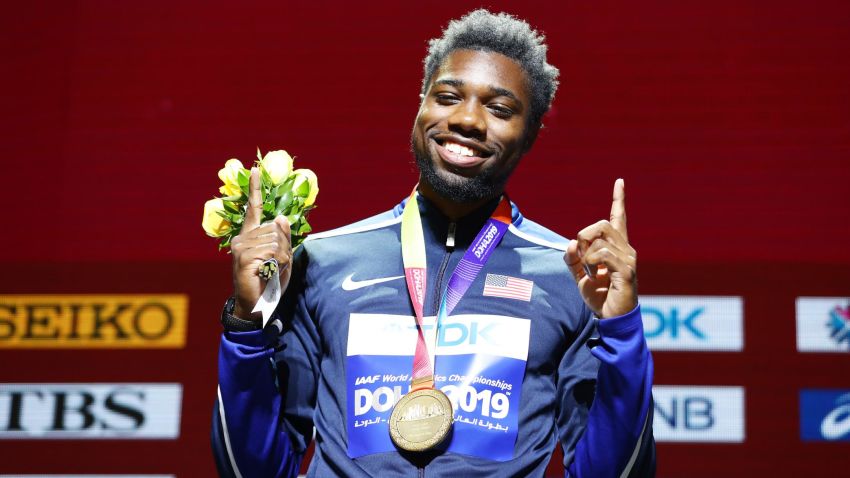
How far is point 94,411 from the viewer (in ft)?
9.98

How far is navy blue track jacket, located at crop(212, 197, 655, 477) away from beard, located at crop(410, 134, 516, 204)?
0.07 meters

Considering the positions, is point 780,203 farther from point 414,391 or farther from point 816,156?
point 414,391

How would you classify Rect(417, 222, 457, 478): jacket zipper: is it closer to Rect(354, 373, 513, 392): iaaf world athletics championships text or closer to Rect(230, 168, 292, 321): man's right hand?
Rect(354, 373, 513, 392): iaaf world athletics championships text

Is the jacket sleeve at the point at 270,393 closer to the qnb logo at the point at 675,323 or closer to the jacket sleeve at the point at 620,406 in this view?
the jacket sleeve at the point at 620,406

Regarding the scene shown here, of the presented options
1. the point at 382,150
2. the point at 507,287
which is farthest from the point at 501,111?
the point at 382,150

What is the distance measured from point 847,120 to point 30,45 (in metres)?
2.41

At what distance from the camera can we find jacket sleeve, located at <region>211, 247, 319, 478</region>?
5.08 feet

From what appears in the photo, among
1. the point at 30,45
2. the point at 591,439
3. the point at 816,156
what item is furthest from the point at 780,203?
the point at 30,45

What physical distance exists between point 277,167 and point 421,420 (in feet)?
1.67

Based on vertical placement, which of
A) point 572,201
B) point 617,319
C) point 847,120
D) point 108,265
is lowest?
point 617,319

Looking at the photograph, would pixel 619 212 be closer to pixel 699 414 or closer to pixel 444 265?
pixel 444 265

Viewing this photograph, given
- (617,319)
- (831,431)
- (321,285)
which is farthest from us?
(831,431)

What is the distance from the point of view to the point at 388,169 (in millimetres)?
3084

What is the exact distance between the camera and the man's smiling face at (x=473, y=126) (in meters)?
1.70
